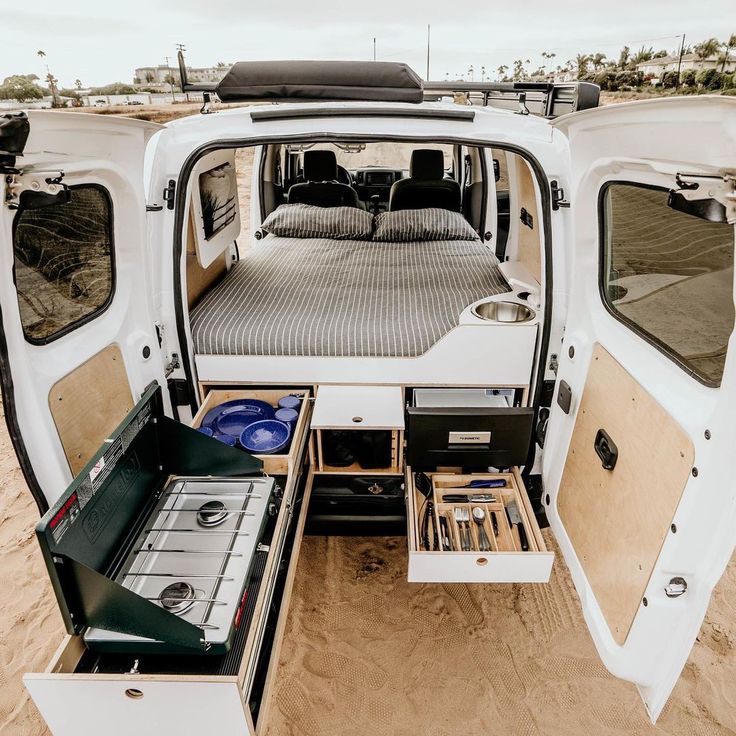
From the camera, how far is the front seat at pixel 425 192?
5340mm

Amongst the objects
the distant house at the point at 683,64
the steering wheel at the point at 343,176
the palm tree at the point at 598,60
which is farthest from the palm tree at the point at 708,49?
the steering wheel at the point at 343,176

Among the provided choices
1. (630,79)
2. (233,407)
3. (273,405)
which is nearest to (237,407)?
(233,407)

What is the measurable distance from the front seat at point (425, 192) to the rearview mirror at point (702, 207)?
4280 millimetres

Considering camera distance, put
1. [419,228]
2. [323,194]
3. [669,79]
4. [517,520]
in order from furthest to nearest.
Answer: [669,79]
[323,194]
[419,228]
[517,520]

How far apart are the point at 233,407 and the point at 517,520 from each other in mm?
1478

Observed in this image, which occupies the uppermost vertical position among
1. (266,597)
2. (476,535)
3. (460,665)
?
(266,597)

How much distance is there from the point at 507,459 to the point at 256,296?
1.85m

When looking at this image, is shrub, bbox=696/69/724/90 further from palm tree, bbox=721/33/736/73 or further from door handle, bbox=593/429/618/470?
door handle, bbox=593/429/618/470

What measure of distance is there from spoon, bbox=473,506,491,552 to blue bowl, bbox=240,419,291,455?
930 millimetres

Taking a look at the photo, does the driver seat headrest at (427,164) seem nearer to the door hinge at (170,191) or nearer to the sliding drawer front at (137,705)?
the door hinge at (170,191)

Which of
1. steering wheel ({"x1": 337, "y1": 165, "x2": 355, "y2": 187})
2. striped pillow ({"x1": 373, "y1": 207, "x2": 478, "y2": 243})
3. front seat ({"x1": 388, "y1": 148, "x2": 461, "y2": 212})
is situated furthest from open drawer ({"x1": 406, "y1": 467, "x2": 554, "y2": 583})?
steering wheel ({"x1": 337, "y1": 165, "x2": 355, "y2": 187})

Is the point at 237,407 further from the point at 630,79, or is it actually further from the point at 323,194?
the point at 630,79

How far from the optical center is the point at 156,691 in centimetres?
137

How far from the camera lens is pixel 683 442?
1387 millimetres
